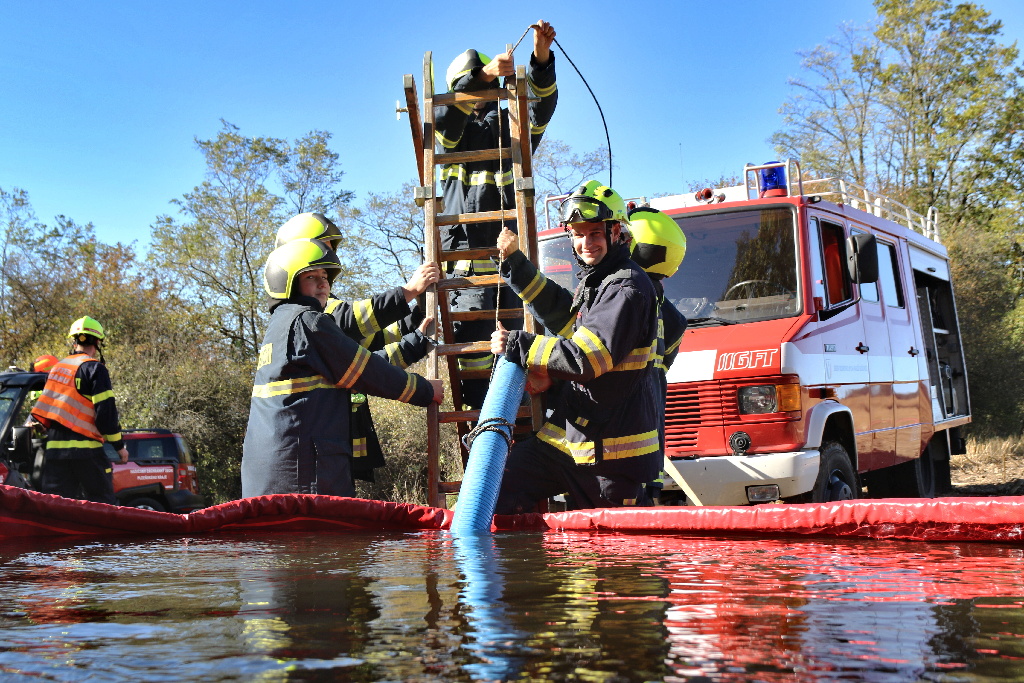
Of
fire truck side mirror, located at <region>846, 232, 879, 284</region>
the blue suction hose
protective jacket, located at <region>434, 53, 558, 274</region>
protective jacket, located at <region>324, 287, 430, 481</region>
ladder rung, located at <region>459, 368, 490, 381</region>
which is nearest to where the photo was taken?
the blue suction hose

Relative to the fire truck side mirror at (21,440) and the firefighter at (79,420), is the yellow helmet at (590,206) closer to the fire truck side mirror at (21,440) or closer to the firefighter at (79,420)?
the firefighter at (79,420)

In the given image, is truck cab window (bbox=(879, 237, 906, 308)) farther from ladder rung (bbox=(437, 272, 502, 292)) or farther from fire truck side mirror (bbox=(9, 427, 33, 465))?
fire truck side mirror (bbox=(9, 427, 33, 465))

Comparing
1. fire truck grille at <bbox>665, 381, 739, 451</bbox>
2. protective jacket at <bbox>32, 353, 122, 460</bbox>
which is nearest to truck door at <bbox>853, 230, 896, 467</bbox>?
fire truck grille at <bbox>665, 381, 739, 451</bbox>

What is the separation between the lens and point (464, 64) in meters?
5.15

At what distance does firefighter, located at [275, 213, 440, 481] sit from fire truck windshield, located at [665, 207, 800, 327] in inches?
93.1

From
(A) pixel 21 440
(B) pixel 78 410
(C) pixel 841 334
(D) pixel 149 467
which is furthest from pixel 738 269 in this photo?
(D) pixel 149 467

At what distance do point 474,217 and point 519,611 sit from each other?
123 inches

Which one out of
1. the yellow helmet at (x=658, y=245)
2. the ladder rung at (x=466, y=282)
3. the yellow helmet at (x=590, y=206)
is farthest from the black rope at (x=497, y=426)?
the yellow helmet at (x=658, y=245)

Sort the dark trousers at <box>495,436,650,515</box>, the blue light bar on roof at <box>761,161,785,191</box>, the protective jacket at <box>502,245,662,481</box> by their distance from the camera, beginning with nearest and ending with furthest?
the protective jacket at <box>502,245,662,481</box>, the dark trousers at <box>495,436,650,515</box>, the blue light bar on roof at <box>761,161,785,191</box>

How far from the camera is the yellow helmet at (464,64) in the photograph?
5.12 metres

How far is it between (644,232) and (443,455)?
341 inches

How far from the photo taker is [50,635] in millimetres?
1889

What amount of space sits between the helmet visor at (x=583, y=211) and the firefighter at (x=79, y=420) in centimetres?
474

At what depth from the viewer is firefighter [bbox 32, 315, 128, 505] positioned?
291 inches
